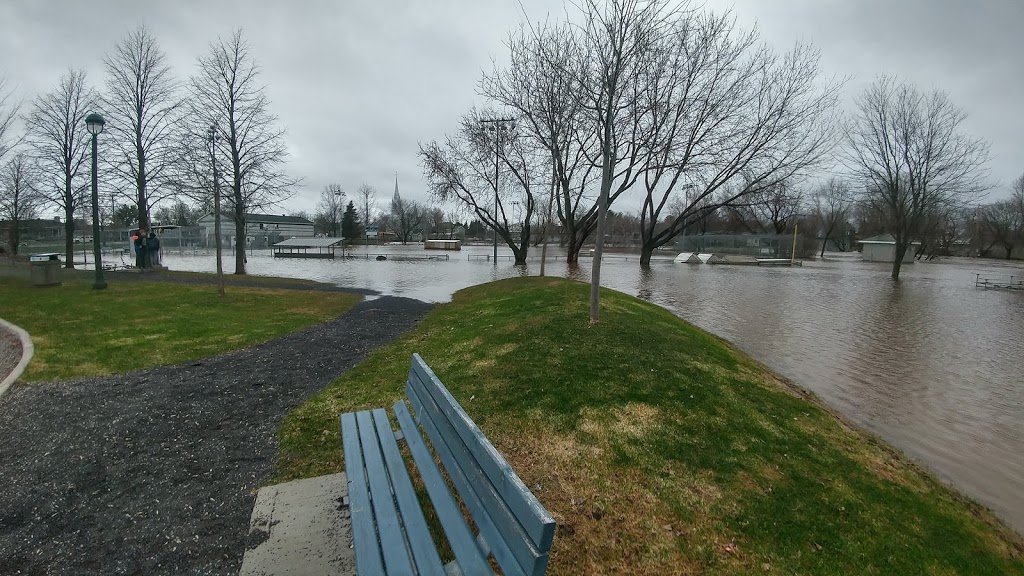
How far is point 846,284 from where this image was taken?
23.8m

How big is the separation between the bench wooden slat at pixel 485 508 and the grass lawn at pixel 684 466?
2.46 feet

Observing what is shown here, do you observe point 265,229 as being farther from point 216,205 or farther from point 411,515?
point 411,515

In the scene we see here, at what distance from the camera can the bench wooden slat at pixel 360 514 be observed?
1.93 meters

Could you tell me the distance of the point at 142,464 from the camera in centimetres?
348

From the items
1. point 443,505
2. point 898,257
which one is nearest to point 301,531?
point 443,505

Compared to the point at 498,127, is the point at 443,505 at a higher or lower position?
lower

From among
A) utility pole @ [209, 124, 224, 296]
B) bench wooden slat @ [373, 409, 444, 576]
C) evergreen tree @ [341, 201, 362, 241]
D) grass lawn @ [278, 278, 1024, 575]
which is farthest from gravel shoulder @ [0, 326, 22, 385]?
evergreen tree @ [341, 201, 362, 241]

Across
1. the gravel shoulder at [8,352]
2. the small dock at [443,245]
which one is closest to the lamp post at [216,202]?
the gravel shoulder at [8,352]

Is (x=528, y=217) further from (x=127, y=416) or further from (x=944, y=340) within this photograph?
(x=127, y=416)

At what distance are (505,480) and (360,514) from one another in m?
0.97

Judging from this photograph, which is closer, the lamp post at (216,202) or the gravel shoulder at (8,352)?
the gravel shoulder at (8,352)

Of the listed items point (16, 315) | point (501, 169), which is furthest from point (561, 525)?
point (501, 169)

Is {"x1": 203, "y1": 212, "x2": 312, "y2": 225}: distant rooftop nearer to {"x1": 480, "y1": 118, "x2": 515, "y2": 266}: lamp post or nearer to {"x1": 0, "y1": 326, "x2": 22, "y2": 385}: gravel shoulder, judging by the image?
{"x1": 480, "y1": 118, "x2": 515, "y2": 266}: lamp post

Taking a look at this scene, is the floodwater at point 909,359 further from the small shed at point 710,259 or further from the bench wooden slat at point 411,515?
the small shed at point 710,259
